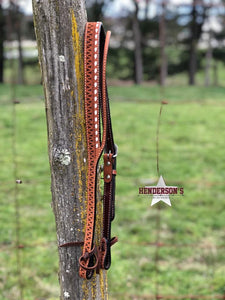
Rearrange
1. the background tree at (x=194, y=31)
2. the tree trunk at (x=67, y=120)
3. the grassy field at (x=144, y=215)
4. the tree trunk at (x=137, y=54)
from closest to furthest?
the tree trunk at (x=67, y=120)
the grassy field at (x=144, y=215)
the tree trunk at (x=137, y=54)
the background tree at (x=194, y=31)

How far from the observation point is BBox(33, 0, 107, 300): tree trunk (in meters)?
1.38

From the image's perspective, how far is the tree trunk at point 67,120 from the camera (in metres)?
1.38

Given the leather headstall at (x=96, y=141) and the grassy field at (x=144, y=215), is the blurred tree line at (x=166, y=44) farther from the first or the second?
the leather headstall at (x=96, y=141)

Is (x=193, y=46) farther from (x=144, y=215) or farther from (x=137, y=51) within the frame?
(x=144, y=215)

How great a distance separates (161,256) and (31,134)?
5.17 m

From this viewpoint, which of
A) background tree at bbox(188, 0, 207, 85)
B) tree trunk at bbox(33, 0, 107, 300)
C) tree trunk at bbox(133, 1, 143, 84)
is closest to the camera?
tree trunk at bbox(33, 0, 107, 300)

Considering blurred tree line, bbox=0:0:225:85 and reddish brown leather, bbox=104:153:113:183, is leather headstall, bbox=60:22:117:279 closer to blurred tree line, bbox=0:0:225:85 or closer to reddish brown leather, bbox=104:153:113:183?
reddish brown leather, bbox=104:153:113:183

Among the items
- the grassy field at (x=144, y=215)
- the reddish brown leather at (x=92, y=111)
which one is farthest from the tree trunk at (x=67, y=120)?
the grassy field at (x=144, y=215)

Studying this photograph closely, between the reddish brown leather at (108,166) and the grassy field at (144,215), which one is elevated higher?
the reddish brown leather at (108,166)

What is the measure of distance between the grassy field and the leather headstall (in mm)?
1053

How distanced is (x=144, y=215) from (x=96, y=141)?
3.30 metres

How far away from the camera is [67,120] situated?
1440 millimetres

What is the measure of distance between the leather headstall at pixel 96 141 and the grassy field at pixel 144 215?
41.5 inches

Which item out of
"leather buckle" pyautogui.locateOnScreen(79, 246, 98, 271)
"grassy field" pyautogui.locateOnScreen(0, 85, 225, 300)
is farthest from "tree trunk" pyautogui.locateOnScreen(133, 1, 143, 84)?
"leather buckle" pyautogui.locateOnScreen(79, 246, 98, 271)
